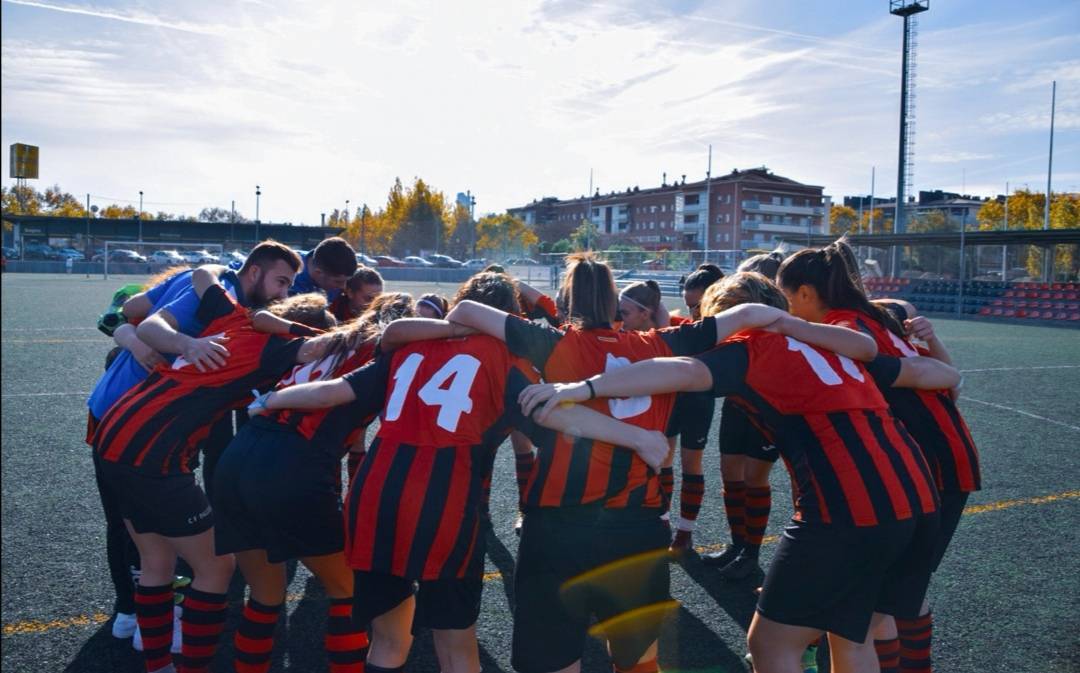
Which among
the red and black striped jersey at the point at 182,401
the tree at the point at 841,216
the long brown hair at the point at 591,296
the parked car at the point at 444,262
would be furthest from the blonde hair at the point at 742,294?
the tree at the point at 841,216

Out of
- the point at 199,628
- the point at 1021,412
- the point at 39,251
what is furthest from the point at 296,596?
the point at 39,251

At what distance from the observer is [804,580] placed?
2723 mm

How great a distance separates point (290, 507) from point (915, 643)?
105 inches

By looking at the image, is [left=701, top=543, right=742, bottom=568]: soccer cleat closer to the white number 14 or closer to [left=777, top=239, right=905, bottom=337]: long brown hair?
[left=777, top=239, right=905, bottom=337]: long brown hair

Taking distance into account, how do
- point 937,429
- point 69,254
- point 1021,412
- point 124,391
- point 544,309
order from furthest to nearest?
point 69,254 < point 1021,412 < point 544,309 < point 124,391 < point 937,429

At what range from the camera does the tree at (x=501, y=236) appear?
7825 centimetres

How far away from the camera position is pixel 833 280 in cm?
326

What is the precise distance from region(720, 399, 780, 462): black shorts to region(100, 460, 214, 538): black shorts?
3.04 meters

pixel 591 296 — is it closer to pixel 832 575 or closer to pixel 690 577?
pixel 832 575

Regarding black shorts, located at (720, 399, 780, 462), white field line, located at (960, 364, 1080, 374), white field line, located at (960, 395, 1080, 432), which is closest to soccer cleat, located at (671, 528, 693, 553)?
black shorts, located at (720, 399, 780, 462)

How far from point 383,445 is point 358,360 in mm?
615

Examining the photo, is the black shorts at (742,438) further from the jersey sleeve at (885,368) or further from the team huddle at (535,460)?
the jersey sleeve at (885,368)

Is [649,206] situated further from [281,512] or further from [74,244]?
[281,512]

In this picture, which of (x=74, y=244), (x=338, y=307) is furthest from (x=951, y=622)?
(x=74, y=244)
